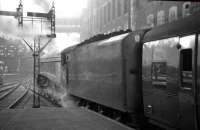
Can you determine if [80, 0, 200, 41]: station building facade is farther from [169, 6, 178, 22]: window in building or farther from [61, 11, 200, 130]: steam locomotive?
[61, 11, 200, 130]: steam locomotive

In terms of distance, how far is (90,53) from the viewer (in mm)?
13273

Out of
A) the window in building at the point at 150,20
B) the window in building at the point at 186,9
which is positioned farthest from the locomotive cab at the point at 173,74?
the window in building at the point at 150,20

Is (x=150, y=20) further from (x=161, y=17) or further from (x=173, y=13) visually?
(x=173, y=13)

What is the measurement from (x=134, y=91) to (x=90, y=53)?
4243 mm

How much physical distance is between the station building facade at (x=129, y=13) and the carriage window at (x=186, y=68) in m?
7.05

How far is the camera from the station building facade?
74.9 ft

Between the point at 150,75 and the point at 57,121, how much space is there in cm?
323

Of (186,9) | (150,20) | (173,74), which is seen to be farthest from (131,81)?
(150,20)

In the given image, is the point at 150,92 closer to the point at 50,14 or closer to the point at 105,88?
the point at 105,88

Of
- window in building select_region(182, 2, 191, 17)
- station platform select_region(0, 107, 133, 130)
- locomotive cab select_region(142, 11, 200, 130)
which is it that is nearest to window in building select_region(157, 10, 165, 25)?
window in building select_region(182, 2, 191, 17)

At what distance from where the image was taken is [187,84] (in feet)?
22.2

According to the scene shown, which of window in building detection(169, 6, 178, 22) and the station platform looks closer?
the station platform

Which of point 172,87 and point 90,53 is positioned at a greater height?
point 90,53

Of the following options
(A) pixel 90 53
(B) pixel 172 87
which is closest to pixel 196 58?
(B) pixel 172 87
